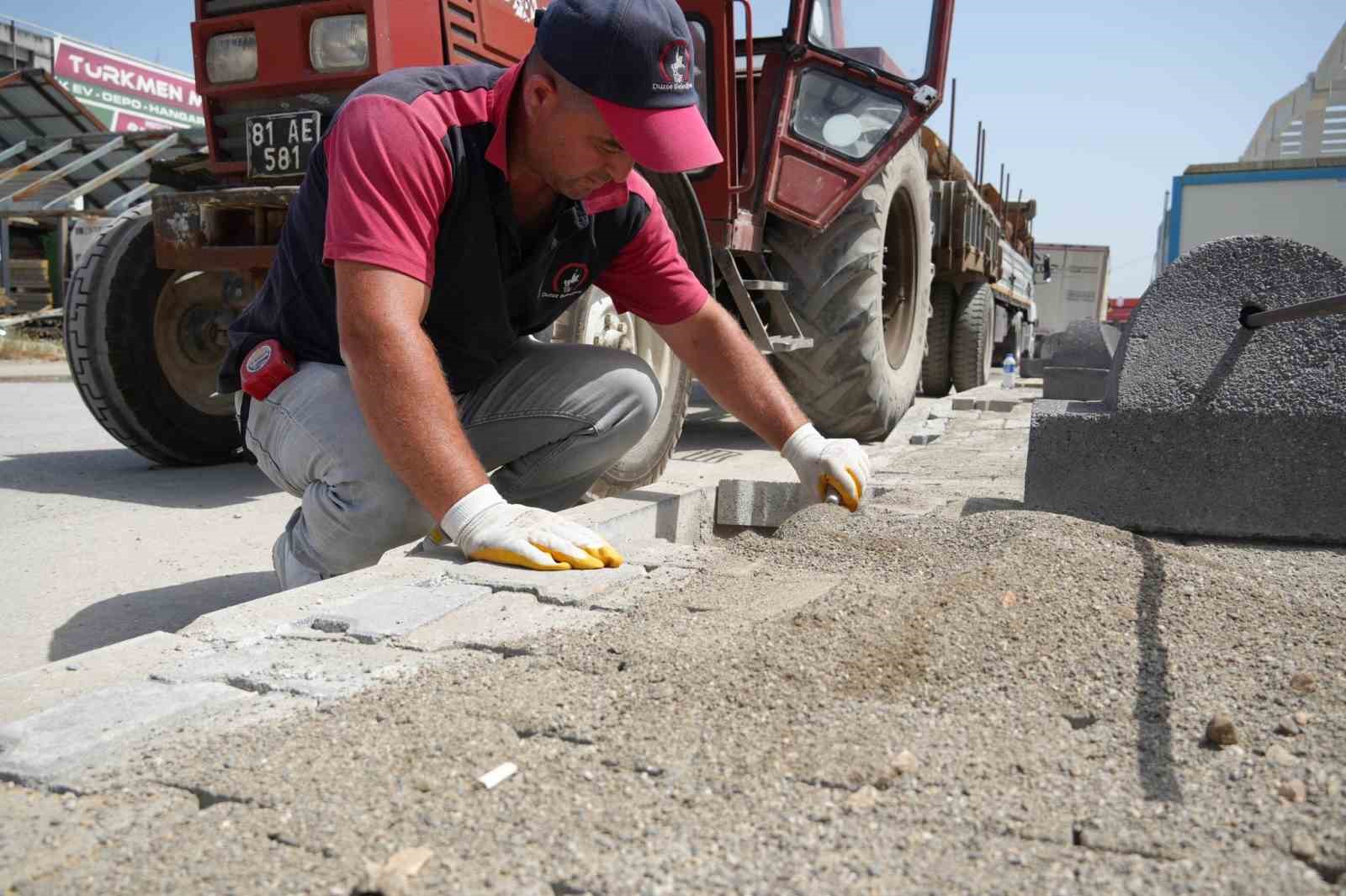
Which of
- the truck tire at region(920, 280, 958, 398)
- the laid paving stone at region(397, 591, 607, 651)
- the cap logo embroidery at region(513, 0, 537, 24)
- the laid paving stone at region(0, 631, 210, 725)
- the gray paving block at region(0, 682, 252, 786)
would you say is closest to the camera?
the gray paving block at region(0, 682, 252, 786)

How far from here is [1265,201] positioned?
12.6 meters

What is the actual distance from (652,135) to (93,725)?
1424 mm

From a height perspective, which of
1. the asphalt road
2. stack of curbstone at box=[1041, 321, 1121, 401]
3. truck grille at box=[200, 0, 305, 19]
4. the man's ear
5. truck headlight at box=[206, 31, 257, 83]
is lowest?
the asphalt road

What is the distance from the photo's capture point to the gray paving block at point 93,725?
4.16ft

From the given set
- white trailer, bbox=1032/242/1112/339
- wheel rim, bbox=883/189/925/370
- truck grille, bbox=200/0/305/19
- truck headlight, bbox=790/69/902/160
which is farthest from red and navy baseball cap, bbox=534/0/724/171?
white trailer, bbox=1032/242/1112/339

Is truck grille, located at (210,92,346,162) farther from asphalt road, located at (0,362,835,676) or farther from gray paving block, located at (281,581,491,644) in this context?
gray paving block, located at (281,581,491,644)

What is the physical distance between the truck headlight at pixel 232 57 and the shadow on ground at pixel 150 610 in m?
2.15

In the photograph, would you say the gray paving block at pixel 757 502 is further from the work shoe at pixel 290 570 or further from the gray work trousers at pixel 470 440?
the work shoe at pixel 290 570

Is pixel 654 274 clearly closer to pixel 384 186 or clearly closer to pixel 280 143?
pixel 384 186

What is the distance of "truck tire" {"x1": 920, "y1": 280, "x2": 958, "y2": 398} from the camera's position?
31.0 ft

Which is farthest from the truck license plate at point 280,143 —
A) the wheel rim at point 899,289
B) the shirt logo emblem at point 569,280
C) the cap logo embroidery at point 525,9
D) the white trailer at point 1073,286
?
the white trailer at point 1073,286

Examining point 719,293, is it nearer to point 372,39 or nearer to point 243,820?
point 372,39

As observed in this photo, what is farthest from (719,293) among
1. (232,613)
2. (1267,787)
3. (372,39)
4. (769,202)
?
(1267,787)

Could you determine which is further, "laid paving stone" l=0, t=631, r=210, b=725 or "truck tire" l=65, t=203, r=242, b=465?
"truck tire" l=65, t=203, r=242, b=465
